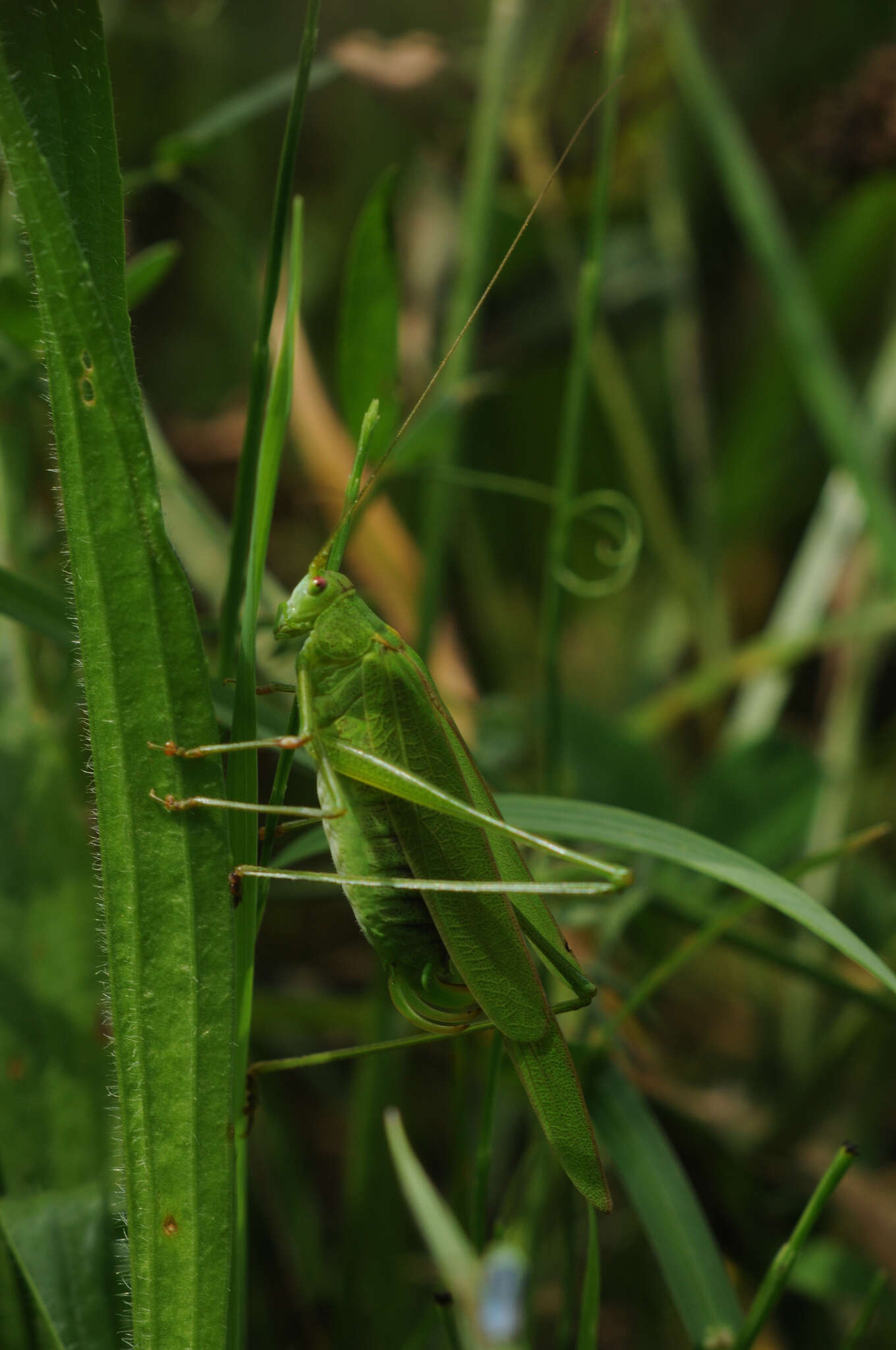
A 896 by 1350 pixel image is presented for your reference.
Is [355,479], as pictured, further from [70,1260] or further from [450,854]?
[70,1260]

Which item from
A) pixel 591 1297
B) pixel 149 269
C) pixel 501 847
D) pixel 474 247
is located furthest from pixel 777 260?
pixel 591 1297

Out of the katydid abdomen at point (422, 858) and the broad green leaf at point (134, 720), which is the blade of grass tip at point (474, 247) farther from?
the broad green leaf at point (134, 720)

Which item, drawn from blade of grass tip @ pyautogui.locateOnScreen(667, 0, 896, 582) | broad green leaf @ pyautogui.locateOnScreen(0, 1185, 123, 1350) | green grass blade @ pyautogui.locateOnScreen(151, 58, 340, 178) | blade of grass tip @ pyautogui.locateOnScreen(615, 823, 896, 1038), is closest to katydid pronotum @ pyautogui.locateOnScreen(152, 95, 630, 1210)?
blade of grass tip @ pyautogui.locateOnScreen(615, 823, 896, 1038)

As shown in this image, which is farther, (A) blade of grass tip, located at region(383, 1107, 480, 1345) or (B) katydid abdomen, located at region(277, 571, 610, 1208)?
(B) katydid abdomen, located at region(277, 571, 610, 1208)

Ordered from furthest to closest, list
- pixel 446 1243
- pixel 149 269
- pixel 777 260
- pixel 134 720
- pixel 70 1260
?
pixel 777 260 → pixel 149 269 → pixel 70 1260 → pixel 134 720 → pixel 446 1243

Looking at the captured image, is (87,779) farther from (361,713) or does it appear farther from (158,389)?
(158,389)

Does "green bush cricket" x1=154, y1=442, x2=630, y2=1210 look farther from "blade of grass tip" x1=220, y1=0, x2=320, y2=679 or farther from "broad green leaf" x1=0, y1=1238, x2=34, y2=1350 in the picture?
"broad green leaf" x1=0, y1=1238, x2=34, y2=1350

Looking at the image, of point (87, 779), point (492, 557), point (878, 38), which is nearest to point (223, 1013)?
point (87, 779)
